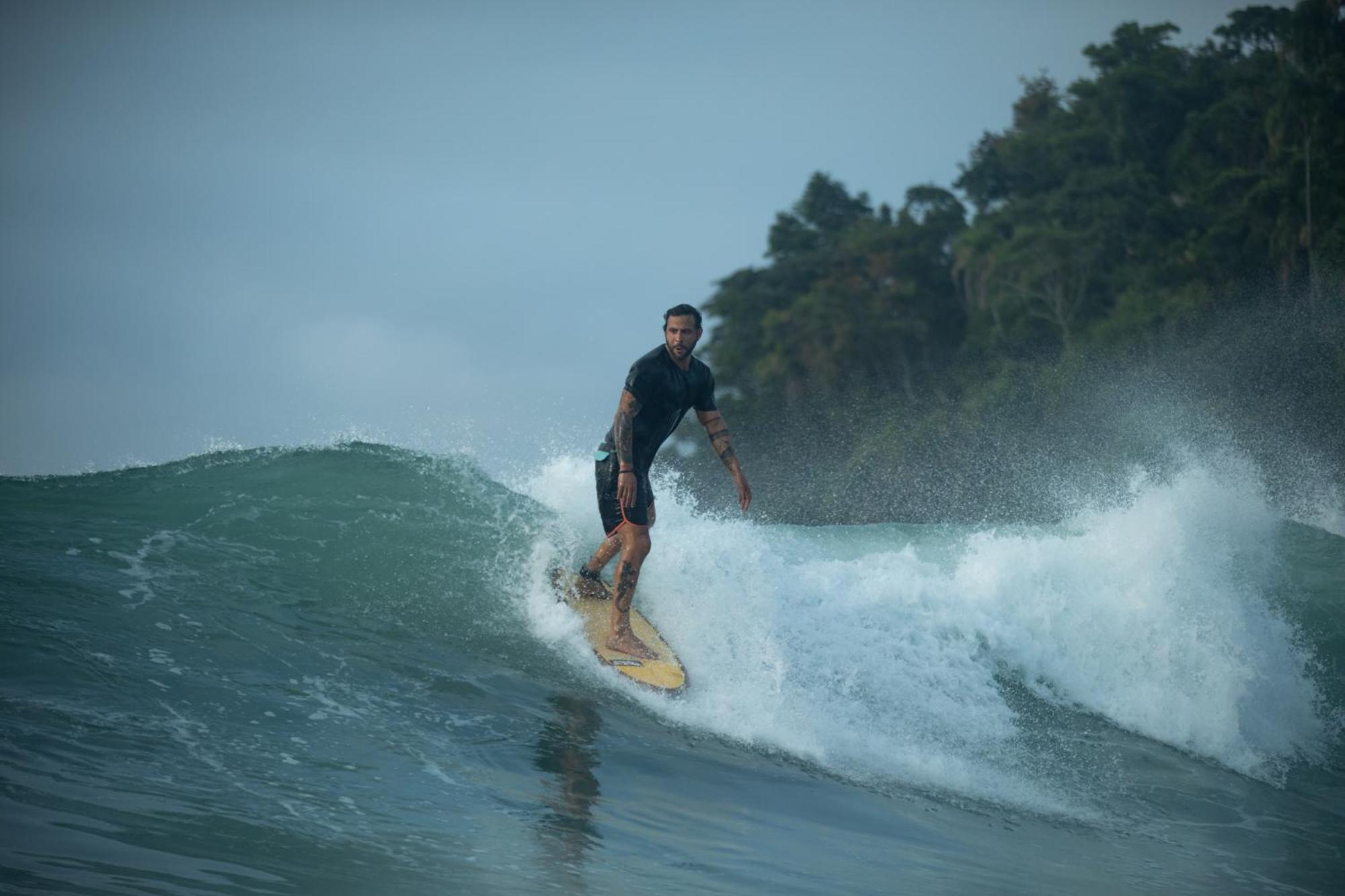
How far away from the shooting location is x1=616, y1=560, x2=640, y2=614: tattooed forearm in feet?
23.9

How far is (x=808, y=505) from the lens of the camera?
36.4m

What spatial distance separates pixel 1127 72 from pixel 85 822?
4057 centimetres

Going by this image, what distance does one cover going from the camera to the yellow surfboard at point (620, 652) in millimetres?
7086

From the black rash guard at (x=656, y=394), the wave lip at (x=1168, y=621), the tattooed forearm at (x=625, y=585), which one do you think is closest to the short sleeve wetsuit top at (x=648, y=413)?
the black rash guard at (x=656, y=394)

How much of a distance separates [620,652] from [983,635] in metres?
3.26

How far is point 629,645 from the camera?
735 centimetres

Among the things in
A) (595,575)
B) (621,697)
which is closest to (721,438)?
(595,575)

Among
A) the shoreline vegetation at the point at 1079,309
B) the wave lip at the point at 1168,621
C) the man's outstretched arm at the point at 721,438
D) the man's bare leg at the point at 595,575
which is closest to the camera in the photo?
the man's outstretched arm at the point at 721,438

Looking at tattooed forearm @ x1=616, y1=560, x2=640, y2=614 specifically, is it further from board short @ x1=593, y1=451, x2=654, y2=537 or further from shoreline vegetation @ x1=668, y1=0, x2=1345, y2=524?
shoreline vegetation @ x1=668, y1=0, x2=1345, y2=524

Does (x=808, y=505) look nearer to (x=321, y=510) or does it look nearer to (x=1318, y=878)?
(x=321, y=510)

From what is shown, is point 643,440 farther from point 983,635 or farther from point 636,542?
point 983,635

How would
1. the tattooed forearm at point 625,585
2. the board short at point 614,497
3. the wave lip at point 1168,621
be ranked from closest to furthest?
the board short at point 614,497 < the tattooed forearm at point 625,585 < the wave lip at point 1168,621

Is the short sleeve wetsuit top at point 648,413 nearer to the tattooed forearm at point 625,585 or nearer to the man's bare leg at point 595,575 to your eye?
the tattooed forearm at point 625,585

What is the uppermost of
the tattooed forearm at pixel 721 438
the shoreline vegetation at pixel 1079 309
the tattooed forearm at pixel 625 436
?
the shoreline vegetation at pixel 1079 309
